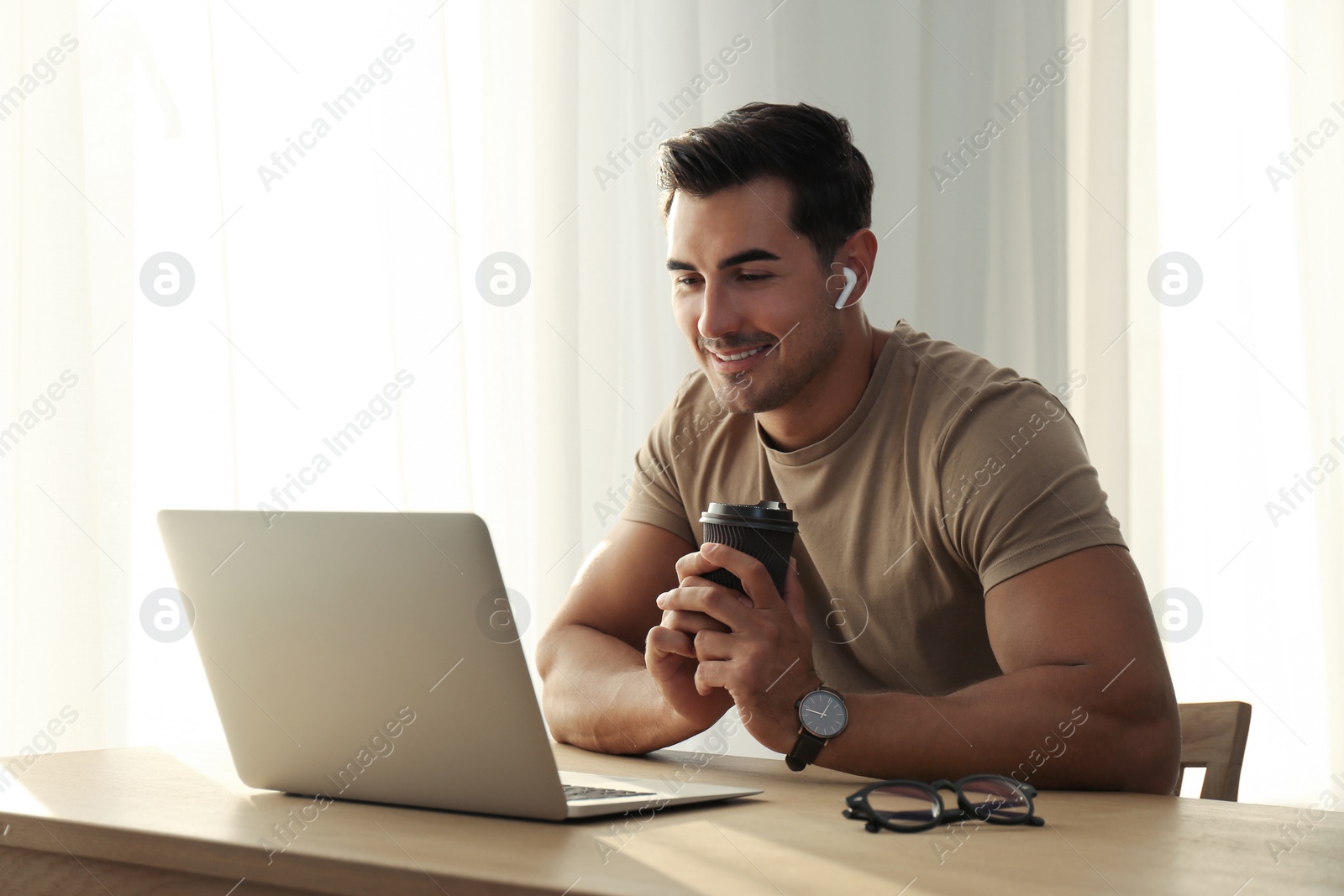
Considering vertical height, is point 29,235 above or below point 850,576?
above

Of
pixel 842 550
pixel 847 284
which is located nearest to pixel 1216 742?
pixel 842 550

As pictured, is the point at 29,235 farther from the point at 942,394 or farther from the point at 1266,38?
the point at 1266,38

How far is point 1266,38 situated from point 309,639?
2.52 meters

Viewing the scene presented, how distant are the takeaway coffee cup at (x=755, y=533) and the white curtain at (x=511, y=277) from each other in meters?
1.08

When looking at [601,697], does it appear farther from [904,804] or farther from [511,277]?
[511,277]

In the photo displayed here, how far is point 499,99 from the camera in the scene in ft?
7.35

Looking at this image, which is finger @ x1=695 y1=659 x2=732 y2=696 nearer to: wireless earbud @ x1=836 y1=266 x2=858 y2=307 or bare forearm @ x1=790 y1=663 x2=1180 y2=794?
bare forearm @ x1=790 y1=663 x2=1180 y2=794

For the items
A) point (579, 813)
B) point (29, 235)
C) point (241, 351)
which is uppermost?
point (29, 235)

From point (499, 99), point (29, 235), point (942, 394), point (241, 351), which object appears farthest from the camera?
point (499, 99)

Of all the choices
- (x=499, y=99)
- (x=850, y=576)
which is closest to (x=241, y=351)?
(x=499, y=99)

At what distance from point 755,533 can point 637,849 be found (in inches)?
12.5

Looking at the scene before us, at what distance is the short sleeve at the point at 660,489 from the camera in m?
1.53

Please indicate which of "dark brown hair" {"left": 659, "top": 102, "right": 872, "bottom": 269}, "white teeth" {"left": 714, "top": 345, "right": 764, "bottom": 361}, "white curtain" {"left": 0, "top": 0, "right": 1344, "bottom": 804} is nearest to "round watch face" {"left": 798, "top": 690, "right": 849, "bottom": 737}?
"white teeth" {"left": 714, "top": 345, "right": 764, "bottom": 361}

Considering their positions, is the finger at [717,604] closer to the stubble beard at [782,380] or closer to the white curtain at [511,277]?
the stubble beard at [782,380]
